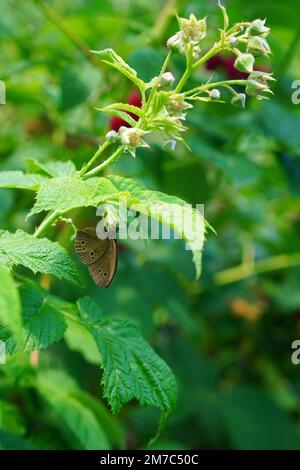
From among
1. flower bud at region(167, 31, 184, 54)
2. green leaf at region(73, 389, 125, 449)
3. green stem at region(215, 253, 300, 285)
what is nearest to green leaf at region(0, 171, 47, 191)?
flower bud at region(167, 31, 184, 54)

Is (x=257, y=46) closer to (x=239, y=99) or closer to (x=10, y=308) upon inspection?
(x=239, y=99)

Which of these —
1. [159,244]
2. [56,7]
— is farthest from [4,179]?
[56,7]

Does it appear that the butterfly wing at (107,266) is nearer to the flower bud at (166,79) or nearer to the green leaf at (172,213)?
the green leaf at (172,213)

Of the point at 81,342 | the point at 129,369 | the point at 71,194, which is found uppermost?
the point at 71,194

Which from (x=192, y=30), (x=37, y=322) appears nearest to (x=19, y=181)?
(x=37, y=322)

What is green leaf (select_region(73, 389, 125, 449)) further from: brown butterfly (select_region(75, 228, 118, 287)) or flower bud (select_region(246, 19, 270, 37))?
flower bud (select_region(246, 19, 270, 37))

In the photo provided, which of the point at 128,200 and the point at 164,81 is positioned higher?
the point at 164,81
